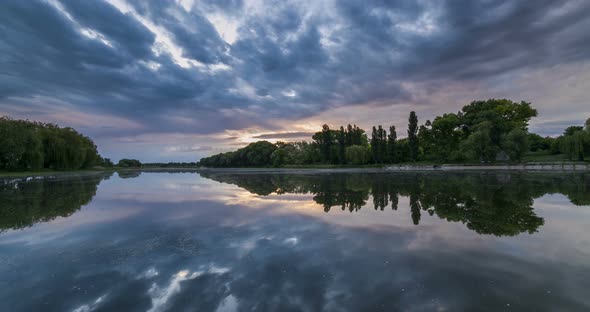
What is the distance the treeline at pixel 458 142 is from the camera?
57.6 meters

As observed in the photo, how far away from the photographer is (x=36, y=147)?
2130 inches

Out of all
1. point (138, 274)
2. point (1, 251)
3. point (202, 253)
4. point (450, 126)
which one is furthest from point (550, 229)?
point (450, 126)

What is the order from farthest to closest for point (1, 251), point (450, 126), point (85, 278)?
1. point (450, 126)
2. point (1, 251)
3. point (85, 278)

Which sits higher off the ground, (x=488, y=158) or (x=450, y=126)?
(x=450, y=126)

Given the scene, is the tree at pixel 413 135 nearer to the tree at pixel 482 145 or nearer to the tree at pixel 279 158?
the tree at pixel 482 145

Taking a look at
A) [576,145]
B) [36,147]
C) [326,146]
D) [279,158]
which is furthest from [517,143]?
[36,147]

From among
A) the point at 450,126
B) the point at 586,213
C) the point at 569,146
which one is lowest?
the point at 586,213

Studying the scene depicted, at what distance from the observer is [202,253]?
7.40 meters

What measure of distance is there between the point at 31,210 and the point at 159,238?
11.1 meters

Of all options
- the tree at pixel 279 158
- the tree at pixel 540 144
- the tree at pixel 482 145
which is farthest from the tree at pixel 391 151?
the tree at pixel 279 158

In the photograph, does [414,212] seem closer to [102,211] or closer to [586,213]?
[586,213]

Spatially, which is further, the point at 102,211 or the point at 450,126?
the point at 450,126

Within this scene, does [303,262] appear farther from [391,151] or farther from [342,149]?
[342,149]

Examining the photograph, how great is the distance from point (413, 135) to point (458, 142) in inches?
462
